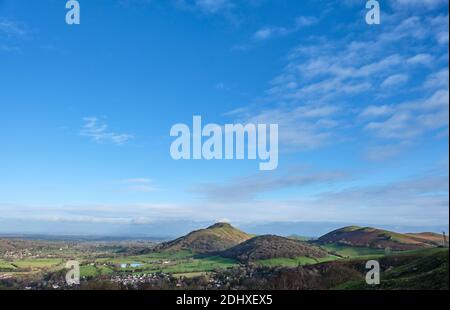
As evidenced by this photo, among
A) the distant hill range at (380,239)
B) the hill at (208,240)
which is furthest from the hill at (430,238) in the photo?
the hill at (208,240)

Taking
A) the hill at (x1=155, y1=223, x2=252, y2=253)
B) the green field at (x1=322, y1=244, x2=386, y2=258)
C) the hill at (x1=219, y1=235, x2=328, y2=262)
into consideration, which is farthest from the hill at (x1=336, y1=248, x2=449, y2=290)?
the hill at (x1=155, y1=223, x2=252, y2=253)

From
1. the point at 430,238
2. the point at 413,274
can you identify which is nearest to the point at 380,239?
the point at 430,238

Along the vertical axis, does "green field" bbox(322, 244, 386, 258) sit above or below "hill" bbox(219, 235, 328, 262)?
below

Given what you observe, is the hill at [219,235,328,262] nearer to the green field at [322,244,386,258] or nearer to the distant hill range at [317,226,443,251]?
the green field at [322,244,386,258]

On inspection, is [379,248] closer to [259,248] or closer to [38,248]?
[259,248]

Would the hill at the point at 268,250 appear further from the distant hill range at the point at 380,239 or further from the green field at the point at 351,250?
the distant hill range at the point at 380,239
